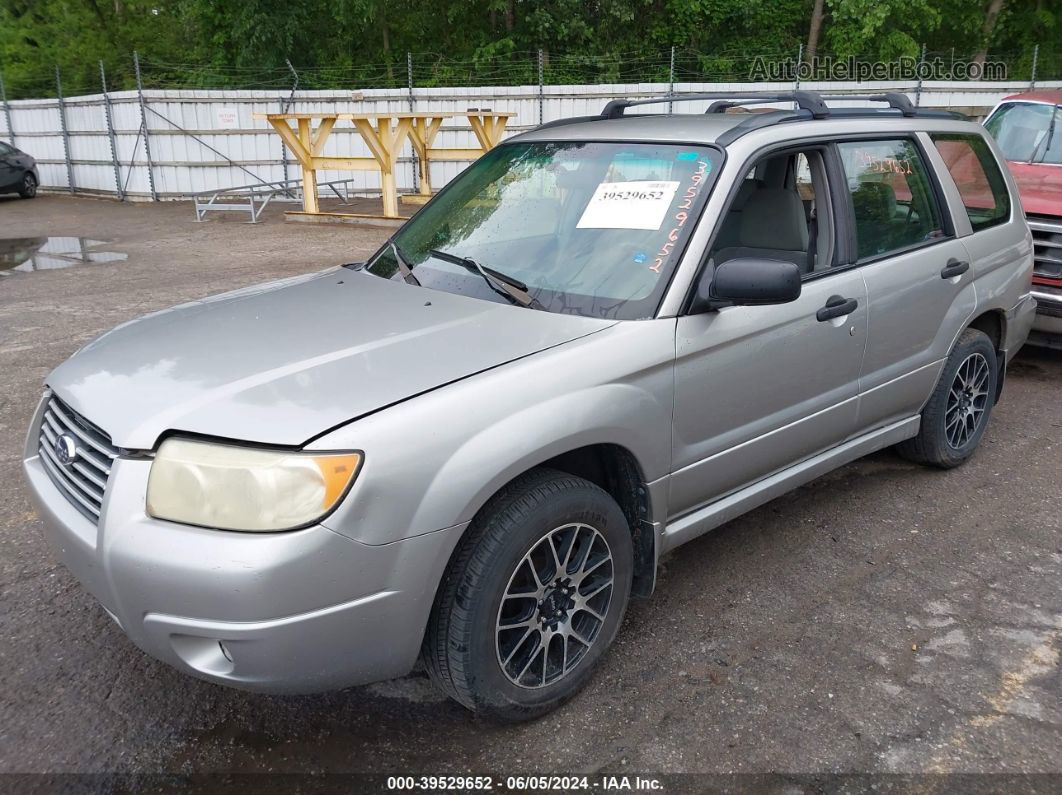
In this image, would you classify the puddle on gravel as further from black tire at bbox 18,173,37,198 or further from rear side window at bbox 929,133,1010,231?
rear side window at bbox 929,133,1010,231

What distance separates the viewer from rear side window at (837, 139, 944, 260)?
379 cm

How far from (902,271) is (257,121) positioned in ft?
Answer: 62.4

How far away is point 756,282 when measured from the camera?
293cm

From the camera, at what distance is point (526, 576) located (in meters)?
2.69

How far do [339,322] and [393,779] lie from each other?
1.43 metres

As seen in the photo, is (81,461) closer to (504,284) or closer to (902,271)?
(504,284)

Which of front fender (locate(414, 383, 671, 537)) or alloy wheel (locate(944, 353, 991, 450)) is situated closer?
front fender (locate(414, 383, 671, 537))

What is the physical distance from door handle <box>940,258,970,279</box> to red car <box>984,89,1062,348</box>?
211cm

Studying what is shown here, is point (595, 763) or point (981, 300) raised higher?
point (981, 300)

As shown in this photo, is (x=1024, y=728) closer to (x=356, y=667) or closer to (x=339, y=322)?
(x=356, y=667)

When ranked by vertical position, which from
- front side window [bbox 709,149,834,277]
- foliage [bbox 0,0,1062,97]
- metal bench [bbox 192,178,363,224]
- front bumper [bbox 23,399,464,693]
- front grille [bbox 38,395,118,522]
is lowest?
metal bench [bbox 192,178,363,224]

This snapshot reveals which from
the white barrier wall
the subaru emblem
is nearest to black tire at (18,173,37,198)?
the white barrier wall

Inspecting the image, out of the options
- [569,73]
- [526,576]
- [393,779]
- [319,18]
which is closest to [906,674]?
[526,576]

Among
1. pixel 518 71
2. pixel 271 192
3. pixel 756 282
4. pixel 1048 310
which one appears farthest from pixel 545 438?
pixel 518 71
